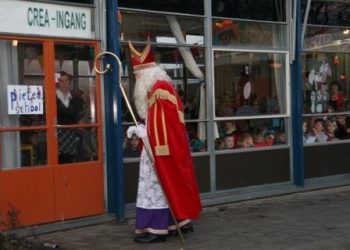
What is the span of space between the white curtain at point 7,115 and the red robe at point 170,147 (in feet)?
5.59

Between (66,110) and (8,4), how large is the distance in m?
1.47

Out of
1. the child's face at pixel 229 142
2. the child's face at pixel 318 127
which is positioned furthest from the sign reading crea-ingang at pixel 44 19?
the child's face at pixel 318 127

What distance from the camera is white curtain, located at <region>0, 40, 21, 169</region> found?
281 inches

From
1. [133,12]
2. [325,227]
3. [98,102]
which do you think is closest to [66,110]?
[98,102]

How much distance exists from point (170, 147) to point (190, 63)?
2633mm

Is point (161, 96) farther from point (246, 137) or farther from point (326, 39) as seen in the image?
point (326, 39)

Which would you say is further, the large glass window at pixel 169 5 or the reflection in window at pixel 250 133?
the reflection in window at pixel 250 133

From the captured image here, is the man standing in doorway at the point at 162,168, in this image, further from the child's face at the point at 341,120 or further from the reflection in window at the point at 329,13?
the child's face at the point at 341,120

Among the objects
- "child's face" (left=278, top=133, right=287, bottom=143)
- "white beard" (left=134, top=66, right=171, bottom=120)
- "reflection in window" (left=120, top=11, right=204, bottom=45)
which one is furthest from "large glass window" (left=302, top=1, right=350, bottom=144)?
"white beard" (left=134, top=66, right=171, bottom=120)

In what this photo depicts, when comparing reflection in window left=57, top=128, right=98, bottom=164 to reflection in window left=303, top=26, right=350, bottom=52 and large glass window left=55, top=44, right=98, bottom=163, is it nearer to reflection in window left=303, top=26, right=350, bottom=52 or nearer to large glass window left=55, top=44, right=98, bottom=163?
large glass window left=55, top=44, right=98, bottom=163

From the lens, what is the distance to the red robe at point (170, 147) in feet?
21.9

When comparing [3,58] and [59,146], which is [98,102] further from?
[3,58]

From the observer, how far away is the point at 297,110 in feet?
33.2

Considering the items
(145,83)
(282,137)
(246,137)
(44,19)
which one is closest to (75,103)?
(44,19)
